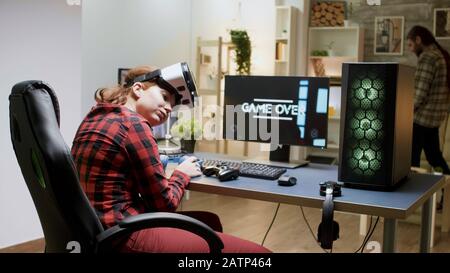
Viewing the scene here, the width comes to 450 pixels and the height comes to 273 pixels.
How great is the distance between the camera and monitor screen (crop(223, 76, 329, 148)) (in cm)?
251

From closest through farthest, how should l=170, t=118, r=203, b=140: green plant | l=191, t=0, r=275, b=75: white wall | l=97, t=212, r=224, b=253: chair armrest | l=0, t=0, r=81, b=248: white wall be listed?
l=97, t=212, r=224, b=253: chair armrest, l=170, t=118, r=203, b=140: green plant, l=0, t=0, r=81, b=248: white wall, l=191, t=0, r=275, b=75: white wall

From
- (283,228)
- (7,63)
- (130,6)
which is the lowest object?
(283,228)

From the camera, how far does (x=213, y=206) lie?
4969 millimetres

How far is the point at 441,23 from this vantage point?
18.6 ft

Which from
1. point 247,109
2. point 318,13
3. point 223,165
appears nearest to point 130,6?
point 318,13

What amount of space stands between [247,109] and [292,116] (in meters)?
0.25

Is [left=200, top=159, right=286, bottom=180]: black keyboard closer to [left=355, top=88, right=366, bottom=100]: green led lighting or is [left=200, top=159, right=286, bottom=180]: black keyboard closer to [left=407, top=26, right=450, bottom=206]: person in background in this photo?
[left=355, top=88, right=366, bottom=100]: green led lighting

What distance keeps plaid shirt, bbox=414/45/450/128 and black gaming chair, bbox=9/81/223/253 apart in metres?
3.69

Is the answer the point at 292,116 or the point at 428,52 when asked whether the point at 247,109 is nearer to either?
the point at 292,116

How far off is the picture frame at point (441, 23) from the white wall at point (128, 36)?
274cm

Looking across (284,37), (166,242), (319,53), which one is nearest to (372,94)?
(166,242)

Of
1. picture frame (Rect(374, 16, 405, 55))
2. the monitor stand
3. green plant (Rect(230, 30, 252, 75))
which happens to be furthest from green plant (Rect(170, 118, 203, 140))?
picture frame (Rect(374, 16, 405, 55))

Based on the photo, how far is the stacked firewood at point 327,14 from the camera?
602 centimetres

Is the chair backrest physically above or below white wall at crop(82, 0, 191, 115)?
below
